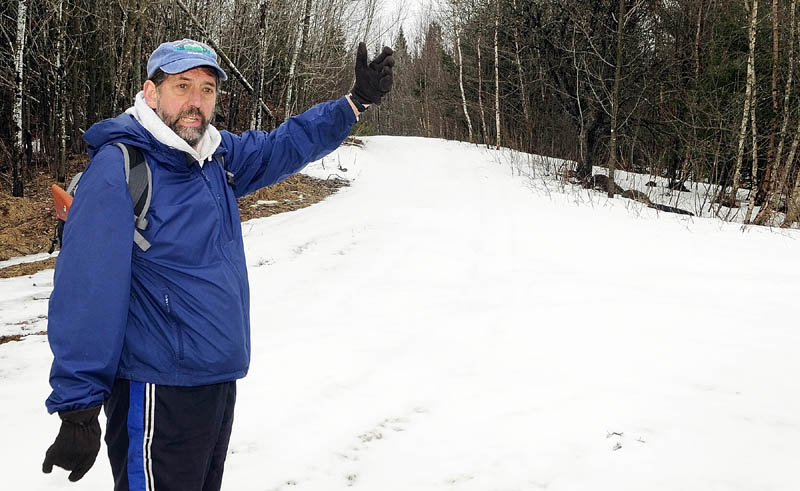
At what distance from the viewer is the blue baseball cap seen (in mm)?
2018

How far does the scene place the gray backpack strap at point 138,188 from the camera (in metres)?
1.81

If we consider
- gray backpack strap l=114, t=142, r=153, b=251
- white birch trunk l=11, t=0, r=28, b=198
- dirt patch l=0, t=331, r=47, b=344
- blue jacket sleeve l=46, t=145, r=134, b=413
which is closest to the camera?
blue jacket sleeve l=46, t=145, r=134, b=413

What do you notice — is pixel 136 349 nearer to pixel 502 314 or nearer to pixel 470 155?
pixel 502 314

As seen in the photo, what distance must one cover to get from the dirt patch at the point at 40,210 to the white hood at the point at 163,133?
6.08 m

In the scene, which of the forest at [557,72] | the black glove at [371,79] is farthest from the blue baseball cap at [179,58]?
the forest at [557,72]

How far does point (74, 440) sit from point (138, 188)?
2.53 ft

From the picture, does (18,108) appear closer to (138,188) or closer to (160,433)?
(138,188)

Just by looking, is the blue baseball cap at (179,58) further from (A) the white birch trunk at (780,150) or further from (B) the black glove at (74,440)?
(A) the white birch trunk at (780,150)

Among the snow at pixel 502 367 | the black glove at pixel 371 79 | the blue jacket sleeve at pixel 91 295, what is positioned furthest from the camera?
the snow at pixel 502 367

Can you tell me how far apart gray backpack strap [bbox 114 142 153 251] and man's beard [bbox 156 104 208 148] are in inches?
8.1

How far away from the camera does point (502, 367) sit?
434cm

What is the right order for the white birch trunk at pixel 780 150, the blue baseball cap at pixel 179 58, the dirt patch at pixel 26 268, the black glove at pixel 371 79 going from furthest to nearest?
the white birch trunk at pixel 780 150, the dirt patch at pixel 26 268, the black glove at pixel 371 79, the blue baseball cap at pixel 179 58

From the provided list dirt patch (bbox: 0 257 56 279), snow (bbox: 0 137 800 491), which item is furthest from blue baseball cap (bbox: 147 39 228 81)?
dirt patch (bbox: 0 257 56 279)

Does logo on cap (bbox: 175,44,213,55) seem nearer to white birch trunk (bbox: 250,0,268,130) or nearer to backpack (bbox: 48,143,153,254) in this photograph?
backpack (bbox: 48,143,153,254)
